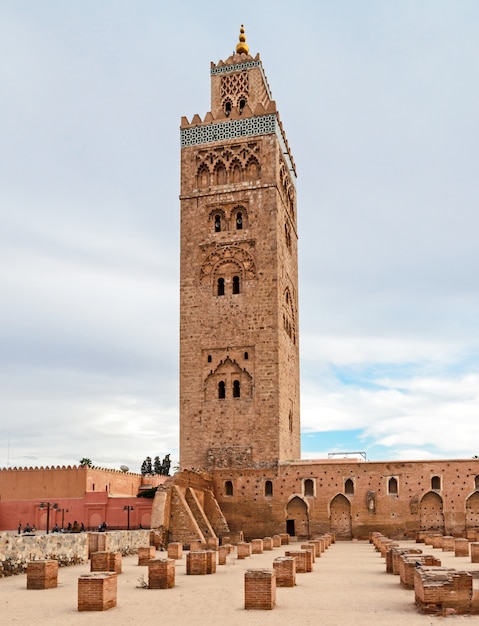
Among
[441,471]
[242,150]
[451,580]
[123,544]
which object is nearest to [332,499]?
[441,471]

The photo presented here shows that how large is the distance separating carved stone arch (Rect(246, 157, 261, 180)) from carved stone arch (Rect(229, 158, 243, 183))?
0.37m

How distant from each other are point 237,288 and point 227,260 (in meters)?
1.28

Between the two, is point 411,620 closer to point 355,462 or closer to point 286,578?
point 286,578

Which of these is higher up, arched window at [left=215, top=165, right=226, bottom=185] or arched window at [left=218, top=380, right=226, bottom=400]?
arched window at [left=215, top=165, right=226, bottom=185]

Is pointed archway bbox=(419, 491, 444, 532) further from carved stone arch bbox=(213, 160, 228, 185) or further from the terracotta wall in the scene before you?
carved stone arch bbox=(213, 160, 228, 185)

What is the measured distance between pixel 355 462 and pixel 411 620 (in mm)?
20735

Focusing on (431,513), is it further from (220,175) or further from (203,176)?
(203,176)

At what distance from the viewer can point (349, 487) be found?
28.9 meters

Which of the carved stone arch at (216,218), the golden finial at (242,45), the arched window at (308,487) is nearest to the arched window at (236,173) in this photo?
the carved stone arch at (216,218)

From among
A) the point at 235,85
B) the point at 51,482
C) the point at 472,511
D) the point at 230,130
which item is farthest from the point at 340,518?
the point at 235,85

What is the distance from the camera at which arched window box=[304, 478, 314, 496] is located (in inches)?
1142

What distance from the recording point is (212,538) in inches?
936

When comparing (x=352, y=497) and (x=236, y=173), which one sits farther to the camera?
(x=236, y=173)

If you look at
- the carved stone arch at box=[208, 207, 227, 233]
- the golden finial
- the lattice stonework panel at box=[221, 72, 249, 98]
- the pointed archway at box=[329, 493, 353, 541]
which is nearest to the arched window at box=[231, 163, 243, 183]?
the carved stone arch at box=[208, 207, 227, 233]
